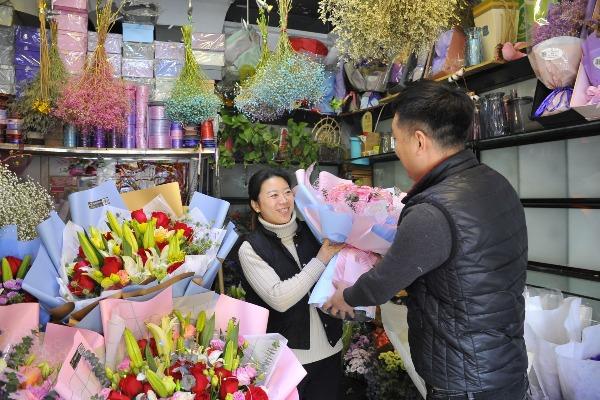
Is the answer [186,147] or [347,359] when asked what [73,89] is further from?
[347,359]

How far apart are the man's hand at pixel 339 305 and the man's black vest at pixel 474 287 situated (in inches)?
12.9

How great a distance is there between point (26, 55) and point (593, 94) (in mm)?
3553

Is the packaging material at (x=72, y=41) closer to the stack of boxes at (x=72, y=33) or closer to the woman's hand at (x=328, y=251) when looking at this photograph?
the stack of boxes at (x=72, y=33)

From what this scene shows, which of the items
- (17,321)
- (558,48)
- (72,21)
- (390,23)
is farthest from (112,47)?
(558,48)

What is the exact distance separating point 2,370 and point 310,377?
1282 mm

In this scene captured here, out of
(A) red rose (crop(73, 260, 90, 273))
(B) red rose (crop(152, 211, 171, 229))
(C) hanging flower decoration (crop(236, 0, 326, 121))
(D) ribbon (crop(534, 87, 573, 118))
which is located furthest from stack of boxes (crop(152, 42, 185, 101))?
(D) ribbon (crop(534, 87, 573, 118))

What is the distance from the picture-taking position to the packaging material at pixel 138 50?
372 centimetres

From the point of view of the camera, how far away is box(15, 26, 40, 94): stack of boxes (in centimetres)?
339

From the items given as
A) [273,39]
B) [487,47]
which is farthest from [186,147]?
[487,47]

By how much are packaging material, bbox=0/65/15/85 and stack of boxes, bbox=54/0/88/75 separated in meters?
0.36

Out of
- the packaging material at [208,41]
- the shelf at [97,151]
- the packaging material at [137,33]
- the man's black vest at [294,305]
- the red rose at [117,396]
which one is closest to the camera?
the red rose at [117,396]

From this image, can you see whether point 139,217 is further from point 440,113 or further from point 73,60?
point 73,60

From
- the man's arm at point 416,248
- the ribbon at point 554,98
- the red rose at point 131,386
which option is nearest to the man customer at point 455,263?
the man's arm at point 416,248

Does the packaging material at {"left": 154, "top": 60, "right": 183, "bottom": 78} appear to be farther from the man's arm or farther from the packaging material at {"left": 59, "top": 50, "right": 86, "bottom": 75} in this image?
the man's arm
